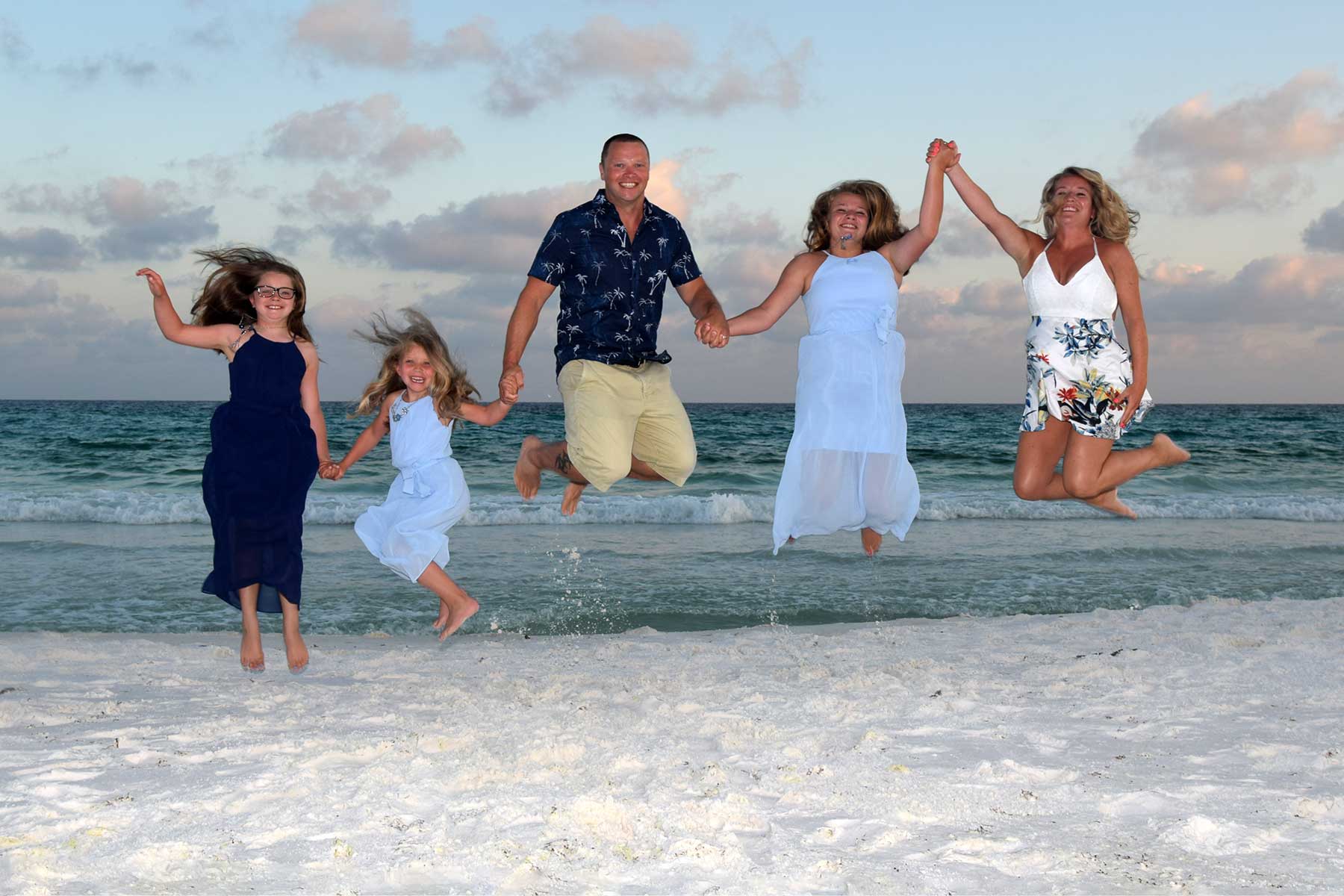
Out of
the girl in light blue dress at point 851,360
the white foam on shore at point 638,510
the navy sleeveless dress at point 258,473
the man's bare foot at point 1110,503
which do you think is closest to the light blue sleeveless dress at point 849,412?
the girl in light blue dress at point 851,360

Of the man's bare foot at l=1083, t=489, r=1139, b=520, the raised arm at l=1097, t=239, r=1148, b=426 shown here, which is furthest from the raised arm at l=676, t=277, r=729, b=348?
the man's bare foot at l=1083, t=489, r=1139, b=520

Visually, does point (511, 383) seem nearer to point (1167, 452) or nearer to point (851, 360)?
point (851, 360)

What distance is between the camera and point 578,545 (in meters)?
12.5

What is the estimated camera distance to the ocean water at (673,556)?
8.69 metres

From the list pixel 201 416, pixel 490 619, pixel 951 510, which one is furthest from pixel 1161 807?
pixel 201 416

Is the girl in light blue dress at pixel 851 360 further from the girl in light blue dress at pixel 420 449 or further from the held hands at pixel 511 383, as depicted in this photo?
the girl in light blue dress at pixel 420 449

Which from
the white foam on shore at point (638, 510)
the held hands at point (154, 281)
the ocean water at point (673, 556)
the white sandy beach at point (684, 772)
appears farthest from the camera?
the white foam on shore at point (638, 510)

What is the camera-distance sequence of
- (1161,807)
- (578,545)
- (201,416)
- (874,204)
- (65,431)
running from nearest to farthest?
(1161,807)
(874,204)
(578,545)
(65,431)
(201,416)

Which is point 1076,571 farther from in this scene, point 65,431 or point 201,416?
point 201,416

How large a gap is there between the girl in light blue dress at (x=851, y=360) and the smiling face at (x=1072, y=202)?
3.39 ft

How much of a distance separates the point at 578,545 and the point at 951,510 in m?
6.17

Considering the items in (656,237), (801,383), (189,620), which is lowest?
(189,620)

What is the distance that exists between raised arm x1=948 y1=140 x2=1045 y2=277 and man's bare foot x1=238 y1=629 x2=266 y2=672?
4.57 metres

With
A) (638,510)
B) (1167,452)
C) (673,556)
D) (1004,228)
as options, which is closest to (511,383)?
(1004,228)
